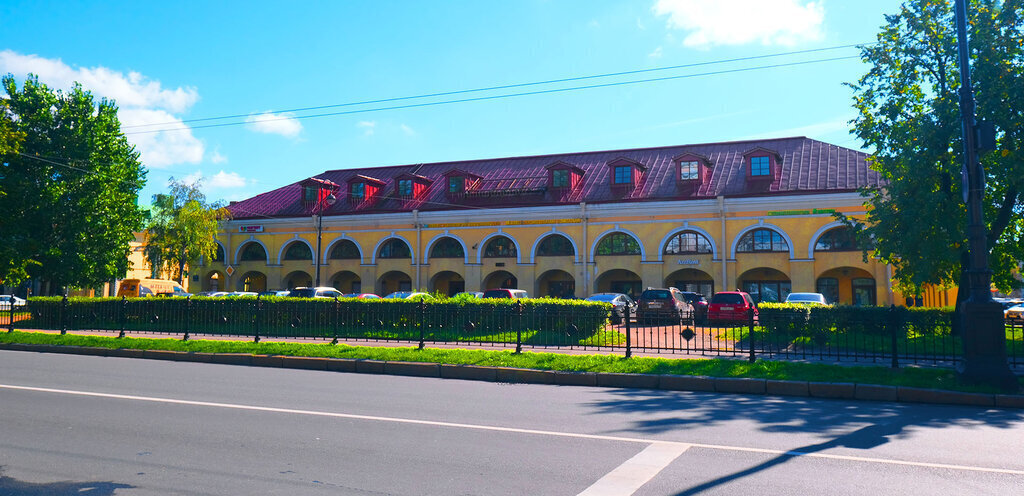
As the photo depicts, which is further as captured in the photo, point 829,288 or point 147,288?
point 147,288

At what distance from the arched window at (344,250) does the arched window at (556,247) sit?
12.0 m

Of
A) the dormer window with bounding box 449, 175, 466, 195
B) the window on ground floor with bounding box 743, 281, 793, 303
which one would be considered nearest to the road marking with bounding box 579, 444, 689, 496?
the window on ground floor with bounding box 743, 281, 793, 303

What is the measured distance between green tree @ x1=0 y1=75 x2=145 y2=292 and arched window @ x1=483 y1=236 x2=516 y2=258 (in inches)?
720

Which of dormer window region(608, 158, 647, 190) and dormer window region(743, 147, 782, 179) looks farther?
dormer window region(608, 158, 647, 190)

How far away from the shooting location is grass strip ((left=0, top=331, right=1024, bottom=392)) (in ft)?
34.6

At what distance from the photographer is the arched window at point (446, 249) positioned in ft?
124

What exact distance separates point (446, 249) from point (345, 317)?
20.4m

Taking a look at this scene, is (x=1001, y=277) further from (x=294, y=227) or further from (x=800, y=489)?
(x=294, y=227)

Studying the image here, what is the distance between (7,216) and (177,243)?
1243 centimetres

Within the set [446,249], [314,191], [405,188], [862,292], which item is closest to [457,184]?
[405,188]

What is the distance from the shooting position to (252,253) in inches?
1662

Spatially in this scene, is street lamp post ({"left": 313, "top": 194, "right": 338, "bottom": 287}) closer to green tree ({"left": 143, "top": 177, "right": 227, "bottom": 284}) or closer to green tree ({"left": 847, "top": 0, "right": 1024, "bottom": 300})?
green tree ({"left": 143, "top": 177, "right": 227, "bottom": 284})

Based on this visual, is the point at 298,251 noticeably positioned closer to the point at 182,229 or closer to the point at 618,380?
the point at 182,229

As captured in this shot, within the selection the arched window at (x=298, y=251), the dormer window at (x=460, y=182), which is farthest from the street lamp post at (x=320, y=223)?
the dormer window at (x=460, y=182)
